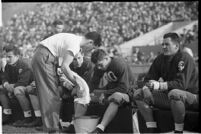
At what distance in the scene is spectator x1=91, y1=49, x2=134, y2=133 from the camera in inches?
164

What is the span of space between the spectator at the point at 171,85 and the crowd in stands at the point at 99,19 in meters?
0.42

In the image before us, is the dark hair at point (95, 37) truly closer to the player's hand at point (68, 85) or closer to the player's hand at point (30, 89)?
the player's hand at point (68, 85)

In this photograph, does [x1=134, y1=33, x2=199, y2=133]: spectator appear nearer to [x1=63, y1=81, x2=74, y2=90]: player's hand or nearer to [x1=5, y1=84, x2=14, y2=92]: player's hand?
[x1=63, y1=81, x2=74, y2=90]: player's hand

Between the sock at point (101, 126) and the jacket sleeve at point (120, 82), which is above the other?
the jacket sleeve at point (120, 82)

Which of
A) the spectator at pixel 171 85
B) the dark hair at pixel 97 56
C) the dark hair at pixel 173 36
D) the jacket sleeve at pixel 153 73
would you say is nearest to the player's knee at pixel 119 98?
the spectator at pixel 171 85

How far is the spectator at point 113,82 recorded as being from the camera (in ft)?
13.7

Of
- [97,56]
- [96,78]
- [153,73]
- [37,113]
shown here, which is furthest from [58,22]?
[153,73]

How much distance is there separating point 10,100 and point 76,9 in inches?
46.1

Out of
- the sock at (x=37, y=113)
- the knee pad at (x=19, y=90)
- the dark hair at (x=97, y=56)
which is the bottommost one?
the sock at (x=37, y=113)

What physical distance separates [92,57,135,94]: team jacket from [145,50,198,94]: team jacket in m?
0.19

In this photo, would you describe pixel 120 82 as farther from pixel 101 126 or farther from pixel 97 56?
pixel 101 126

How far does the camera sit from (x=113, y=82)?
4191 mm

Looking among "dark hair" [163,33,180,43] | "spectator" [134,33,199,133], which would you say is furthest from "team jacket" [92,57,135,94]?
"dark hair" [163,33,180,43]

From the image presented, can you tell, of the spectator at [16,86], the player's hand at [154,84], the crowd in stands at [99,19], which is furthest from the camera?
the crowd in stands at [99,19]
